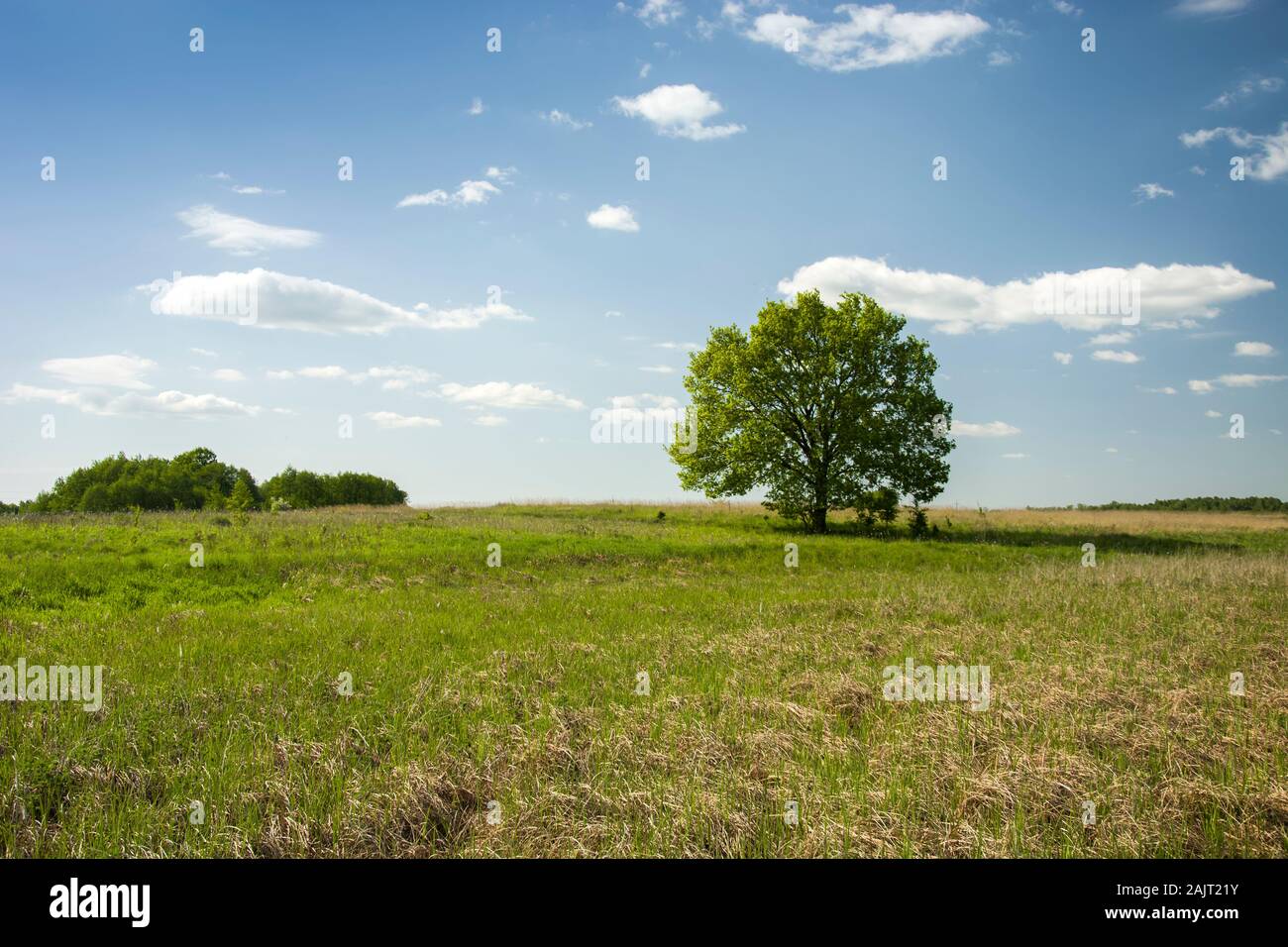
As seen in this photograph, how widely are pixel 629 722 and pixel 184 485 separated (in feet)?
291

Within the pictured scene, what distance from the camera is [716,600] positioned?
70.4ft

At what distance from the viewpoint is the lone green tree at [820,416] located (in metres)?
48.1

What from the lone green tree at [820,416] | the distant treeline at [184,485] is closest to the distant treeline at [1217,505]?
the lone green tree at [820,416]

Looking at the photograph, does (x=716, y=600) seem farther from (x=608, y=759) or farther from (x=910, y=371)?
(x=910, y=371)

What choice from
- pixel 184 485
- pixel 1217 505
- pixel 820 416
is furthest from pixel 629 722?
pixel 1217 505

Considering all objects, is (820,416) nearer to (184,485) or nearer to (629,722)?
(629,722)

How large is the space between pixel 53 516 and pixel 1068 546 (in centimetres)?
5390

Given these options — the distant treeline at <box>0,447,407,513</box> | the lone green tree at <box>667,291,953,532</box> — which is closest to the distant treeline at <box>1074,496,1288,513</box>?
the lone green tree at <box>667,291,953,532</box>

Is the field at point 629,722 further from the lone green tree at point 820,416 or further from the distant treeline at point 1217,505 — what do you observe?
the distant treeline at point 1217,505

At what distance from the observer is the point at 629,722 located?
31.1 ft

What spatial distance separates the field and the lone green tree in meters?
24.5

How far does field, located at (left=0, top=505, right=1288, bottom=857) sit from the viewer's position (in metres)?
6.80
